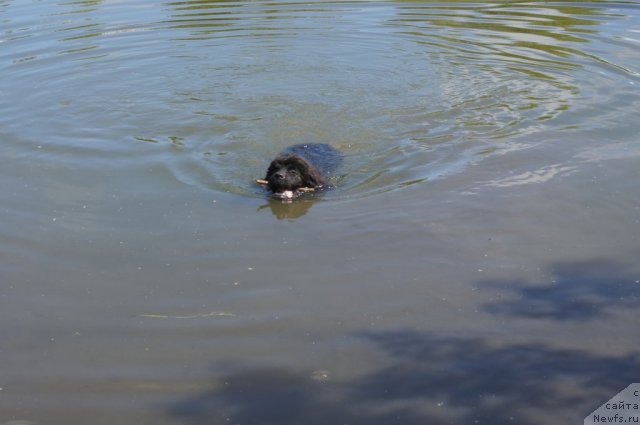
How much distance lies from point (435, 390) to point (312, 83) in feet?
29.2

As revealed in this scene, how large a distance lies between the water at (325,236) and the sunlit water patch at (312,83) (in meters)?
0.06

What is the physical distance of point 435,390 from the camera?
5445mm

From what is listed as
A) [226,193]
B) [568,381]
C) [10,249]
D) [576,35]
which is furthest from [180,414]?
[576,35]

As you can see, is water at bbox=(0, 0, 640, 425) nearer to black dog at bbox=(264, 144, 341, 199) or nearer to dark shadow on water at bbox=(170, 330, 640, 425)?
dark shadow on water at bbox=(170, 330, 640, 425)

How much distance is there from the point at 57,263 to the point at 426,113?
6.30 metres

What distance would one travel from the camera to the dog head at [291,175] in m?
8.82

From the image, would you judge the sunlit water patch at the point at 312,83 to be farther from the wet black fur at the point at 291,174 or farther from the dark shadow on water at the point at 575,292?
the dark shadow on water at the point at 575,292

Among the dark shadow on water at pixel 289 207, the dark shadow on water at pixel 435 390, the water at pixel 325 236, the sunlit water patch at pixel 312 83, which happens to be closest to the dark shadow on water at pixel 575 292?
the water at pixel 325 236

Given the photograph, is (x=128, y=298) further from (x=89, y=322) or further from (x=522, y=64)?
(x=522, y=64)

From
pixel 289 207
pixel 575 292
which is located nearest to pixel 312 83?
pixel 289 207

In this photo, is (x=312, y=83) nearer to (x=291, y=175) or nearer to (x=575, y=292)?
(x=291, y=175)

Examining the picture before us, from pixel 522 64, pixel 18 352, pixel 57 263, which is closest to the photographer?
pixel 18 352

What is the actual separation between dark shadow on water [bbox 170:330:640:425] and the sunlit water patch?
3635 millimetres

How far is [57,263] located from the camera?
24.5 feet
